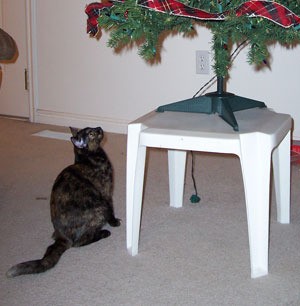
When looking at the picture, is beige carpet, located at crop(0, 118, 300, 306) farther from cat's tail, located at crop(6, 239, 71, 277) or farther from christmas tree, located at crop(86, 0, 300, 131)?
christmas tree, located at crop(86, 0, 300, 131)

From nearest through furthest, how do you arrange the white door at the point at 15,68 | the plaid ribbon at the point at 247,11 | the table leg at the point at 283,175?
1. the plaid ribbon at the point at 247,11
2. the table leg at the point at 283,175
3. the white door at the point at 15,68

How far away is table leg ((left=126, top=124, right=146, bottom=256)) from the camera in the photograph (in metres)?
1.26

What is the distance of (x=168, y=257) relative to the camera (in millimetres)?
1304

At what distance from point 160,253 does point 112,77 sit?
4.92ft

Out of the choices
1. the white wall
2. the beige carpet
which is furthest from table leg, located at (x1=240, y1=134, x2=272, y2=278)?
the white wall

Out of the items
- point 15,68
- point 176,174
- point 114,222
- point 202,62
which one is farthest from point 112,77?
point 114,222

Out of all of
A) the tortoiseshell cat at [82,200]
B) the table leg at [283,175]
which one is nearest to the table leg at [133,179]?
the tortoiseshell cat at [82,200]

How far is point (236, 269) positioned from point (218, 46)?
597 mm

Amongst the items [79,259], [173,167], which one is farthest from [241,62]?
[79,259]

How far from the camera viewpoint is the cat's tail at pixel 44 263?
3.86ft

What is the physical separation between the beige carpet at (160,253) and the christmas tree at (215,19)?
1.71 ft

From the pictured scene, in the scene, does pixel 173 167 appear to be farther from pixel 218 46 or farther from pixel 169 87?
pixel 169 87

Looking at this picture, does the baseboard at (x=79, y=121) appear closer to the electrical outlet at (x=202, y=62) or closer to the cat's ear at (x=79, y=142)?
the electrical outlet at (x=202, y=62)

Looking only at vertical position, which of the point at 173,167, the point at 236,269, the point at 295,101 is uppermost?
the point at 295,101
